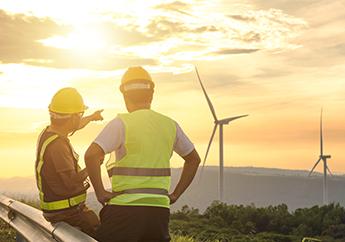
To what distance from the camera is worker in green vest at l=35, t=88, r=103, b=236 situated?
7229mm

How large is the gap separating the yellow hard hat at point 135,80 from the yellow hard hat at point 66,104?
1.56m

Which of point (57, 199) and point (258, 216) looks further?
point (258, 216)

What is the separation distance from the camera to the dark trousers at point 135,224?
19.4 ft

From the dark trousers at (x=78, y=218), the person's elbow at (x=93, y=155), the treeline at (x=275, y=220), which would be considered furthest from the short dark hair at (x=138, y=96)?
the treeline at (x=275, y=220)

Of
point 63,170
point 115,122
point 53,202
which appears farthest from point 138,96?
point 53,202

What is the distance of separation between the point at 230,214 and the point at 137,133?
2147 centimetres

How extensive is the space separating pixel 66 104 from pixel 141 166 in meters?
2.00

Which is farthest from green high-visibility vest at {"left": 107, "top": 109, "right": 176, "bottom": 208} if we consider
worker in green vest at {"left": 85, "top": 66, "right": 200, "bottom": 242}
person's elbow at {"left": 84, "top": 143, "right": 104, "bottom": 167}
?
person's elbow at {"left": 84, "top": 143, "right": 104, "bottom": 167}

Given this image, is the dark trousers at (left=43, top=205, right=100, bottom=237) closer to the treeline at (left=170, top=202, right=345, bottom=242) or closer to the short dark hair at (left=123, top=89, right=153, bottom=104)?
the short dark hair at (left=123, top=89, right=153, bottom=104)

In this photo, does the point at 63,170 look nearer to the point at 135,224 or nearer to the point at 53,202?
the point at 53,202

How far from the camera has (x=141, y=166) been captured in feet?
19.4

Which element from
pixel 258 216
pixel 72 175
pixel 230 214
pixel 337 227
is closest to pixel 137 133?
pixel 72 175

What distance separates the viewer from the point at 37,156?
24.4 feet

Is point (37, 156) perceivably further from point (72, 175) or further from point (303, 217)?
point (303, 217)
